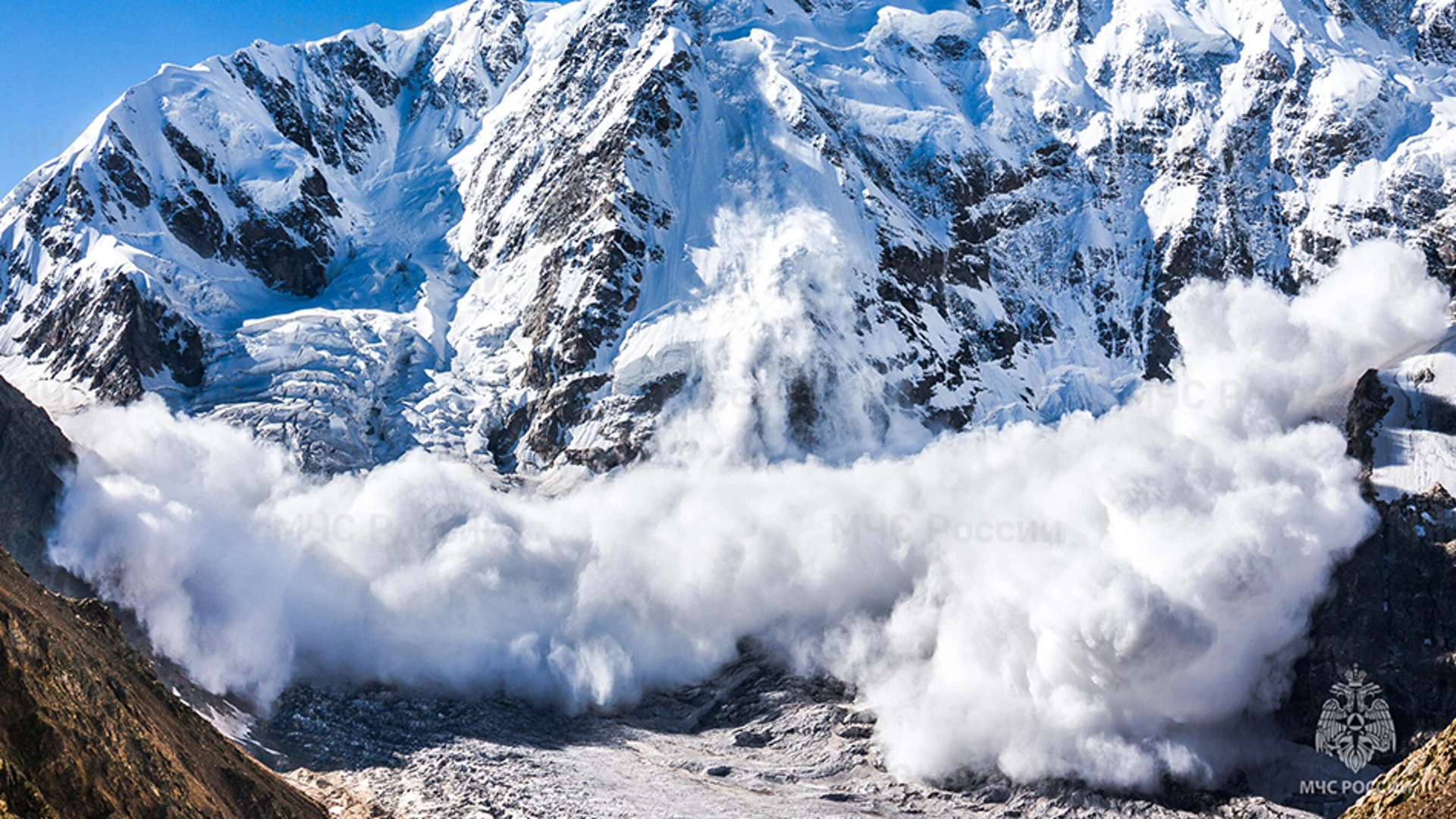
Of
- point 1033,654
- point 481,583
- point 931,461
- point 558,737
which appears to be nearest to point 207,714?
point 558,737

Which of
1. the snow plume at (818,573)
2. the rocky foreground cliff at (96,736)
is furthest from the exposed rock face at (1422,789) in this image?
the snow plume at (818,573)

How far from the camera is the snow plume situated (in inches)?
5148

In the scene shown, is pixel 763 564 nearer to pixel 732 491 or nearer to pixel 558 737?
pixel 732 491

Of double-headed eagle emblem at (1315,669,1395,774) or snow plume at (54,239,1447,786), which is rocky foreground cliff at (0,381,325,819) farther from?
double-headed eagle emblem at (1315,669,1395,774)

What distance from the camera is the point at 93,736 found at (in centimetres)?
4178

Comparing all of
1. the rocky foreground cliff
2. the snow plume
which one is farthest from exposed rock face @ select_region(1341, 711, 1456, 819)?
the snow plume

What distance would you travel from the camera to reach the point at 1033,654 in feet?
459

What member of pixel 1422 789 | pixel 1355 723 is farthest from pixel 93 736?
pixel 1355 723

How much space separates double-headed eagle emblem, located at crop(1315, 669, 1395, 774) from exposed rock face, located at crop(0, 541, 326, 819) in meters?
115

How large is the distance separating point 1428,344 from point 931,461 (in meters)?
70.2

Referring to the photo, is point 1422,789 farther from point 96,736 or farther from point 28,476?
point 28,476

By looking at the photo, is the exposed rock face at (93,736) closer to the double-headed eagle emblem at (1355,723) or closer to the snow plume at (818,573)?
the snow plume at (818,573)

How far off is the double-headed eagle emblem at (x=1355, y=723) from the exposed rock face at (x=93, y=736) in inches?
4513

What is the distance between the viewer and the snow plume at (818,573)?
13075 centimetres
